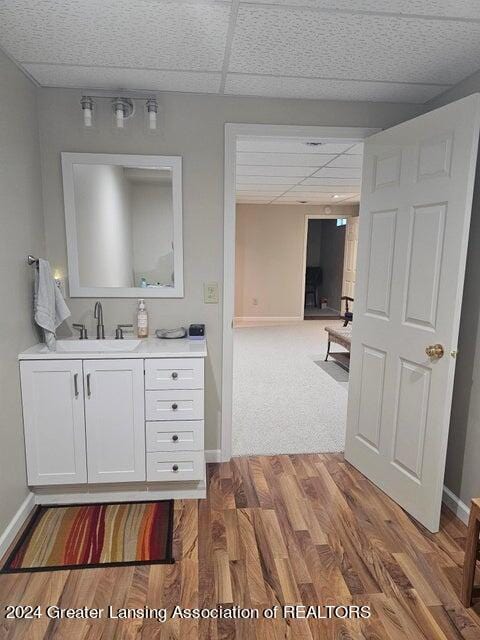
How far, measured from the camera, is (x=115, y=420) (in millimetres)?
2182

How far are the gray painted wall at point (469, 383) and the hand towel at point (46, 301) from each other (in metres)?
2.23

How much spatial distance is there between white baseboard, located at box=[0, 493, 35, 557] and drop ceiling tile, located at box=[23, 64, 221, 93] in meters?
2.25

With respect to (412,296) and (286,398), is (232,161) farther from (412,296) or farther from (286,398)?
(286,398)

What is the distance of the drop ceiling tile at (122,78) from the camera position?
2.06 metres

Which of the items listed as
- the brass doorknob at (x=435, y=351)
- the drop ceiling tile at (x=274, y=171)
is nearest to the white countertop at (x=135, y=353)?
the brass doorknob at (x=435, y=351)

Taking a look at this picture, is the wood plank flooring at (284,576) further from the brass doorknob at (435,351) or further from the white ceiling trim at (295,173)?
the white ceiling trim at (295,173)

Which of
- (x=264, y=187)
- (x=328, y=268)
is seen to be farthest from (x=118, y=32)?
(x=328, y=268)

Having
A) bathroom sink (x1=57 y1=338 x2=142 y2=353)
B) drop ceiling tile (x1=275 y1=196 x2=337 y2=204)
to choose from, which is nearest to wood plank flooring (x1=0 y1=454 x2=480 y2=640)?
bathroom sink (x1=57 y1=338 x2=142 y2=353)

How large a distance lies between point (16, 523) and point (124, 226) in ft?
5.67

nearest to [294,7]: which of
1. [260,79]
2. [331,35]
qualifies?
[331,35]

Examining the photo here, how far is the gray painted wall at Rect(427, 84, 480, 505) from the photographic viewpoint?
2070 mm

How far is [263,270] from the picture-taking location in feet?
25.2

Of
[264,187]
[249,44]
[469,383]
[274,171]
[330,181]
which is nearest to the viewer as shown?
[249,44]

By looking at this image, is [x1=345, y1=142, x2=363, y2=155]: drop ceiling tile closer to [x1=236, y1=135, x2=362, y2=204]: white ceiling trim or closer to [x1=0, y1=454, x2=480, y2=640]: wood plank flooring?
[x1=236, y1=135, x2=362, y2=204]: white ceiling trim
